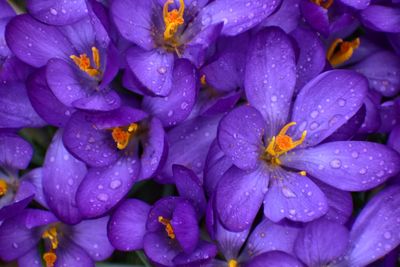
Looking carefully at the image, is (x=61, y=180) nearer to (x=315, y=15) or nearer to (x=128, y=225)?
(x=128, y=225)

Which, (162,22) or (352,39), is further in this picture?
(352,39)

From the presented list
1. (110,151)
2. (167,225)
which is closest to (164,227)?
(167,225)

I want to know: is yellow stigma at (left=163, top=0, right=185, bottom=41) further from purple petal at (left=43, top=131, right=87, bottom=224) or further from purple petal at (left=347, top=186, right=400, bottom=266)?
purple petal at (left=347, top=186, right=400, bottom=266)

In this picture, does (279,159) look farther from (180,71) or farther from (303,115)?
(180,71)

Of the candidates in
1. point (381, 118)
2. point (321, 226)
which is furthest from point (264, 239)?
point (381, 118)

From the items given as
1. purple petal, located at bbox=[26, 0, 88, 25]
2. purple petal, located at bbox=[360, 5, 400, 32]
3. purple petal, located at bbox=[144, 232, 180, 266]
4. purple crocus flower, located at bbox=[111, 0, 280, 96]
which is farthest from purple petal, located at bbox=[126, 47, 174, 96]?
purple petal, located at bbox=[360, 5, 400, 32]

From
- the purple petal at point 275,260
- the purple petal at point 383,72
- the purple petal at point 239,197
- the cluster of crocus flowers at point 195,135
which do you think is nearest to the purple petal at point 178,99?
the cluster of crocus flowers at point 195,135

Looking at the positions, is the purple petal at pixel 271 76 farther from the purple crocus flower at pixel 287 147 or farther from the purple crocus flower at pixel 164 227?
the purple crocus flower at pixel 164 227
